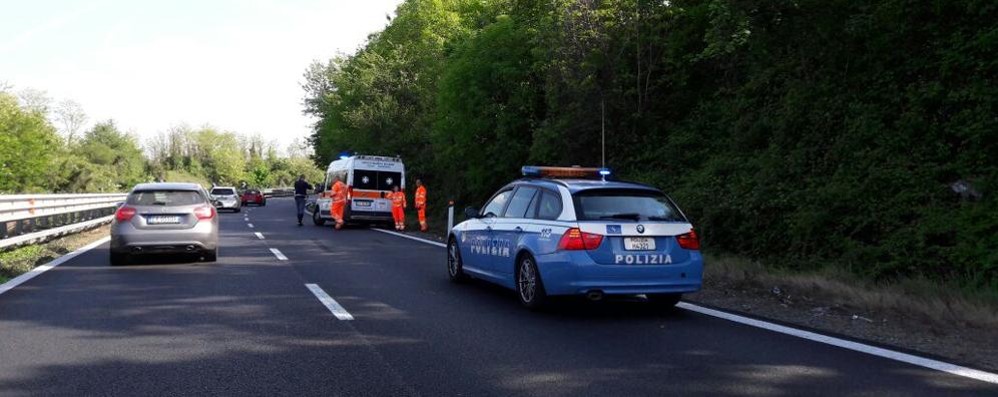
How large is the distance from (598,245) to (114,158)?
105 metres

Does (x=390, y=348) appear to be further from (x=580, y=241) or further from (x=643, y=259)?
(x=643, y=259)

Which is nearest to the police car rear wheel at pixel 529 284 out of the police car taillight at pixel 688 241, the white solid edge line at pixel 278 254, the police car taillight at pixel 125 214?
the police car taillight at pixel 688 241

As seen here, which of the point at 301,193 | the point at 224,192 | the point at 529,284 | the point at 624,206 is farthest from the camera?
the point at 224,192

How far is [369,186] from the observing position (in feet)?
77.3

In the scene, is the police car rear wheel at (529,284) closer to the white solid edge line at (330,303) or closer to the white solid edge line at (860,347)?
the white solid edge line at (860,347)

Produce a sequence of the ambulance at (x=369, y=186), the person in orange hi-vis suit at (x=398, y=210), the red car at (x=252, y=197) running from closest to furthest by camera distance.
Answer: the person in orange hi-vis suit at (x=398, y=210) < the ambulance at (x=369, y=186) < the red car at (x=252, y=197)

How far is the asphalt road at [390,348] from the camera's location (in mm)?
4883

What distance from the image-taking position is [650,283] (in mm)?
7406

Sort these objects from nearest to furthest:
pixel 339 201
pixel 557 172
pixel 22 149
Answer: pixel 557 172
pixel 339 201
pixel 22 149

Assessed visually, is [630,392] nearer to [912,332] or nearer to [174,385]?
[174,385]

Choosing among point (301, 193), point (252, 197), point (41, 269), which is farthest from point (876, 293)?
point (252, 197)

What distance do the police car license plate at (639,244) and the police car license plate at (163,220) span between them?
824 centimetres

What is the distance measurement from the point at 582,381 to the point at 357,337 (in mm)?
2288

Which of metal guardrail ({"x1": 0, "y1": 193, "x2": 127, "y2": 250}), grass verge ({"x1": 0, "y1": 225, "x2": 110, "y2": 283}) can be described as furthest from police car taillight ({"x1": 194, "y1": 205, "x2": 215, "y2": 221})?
metal guardrail ({"x1": 0, "y1": 193, "x2": 127, "y2": 250})
